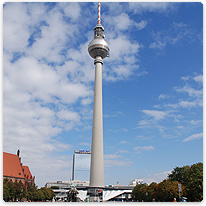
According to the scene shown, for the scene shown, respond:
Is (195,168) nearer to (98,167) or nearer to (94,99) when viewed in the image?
(98,167)

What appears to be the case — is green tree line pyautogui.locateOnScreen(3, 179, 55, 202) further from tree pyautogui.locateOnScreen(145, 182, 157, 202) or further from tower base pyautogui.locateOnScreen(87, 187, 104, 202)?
tree pyautogui.locateOnScreen(145, 182, 157, 202)

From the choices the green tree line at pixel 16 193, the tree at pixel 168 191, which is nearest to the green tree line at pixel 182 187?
the tree at pixel 168 191

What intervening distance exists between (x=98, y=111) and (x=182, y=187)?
151 ft

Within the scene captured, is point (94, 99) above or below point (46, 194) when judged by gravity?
above

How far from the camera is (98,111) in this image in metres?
102

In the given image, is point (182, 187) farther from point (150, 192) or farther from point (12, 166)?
point (12, 166)

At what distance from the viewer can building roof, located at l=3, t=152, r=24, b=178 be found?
434 feet

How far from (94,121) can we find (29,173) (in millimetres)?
88388

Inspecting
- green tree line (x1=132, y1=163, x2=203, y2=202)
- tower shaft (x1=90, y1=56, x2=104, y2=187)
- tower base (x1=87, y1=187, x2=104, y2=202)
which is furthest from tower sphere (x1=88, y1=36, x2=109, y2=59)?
green tree line (x1=132, y1=163, x2=203, y2=202)

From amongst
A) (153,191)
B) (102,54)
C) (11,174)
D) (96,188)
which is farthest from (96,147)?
(11,174)

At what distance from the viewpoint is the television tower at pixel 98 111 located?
94.2m

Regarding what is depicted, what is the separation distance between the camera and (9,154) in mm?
144125

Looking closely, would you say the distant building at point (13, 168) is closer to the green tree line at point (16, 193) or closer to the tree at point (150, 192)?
the green tree line at point (16, 193)

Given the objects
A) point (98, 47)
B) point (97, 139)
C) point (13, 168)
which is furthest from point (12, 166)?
point (98, 47)
